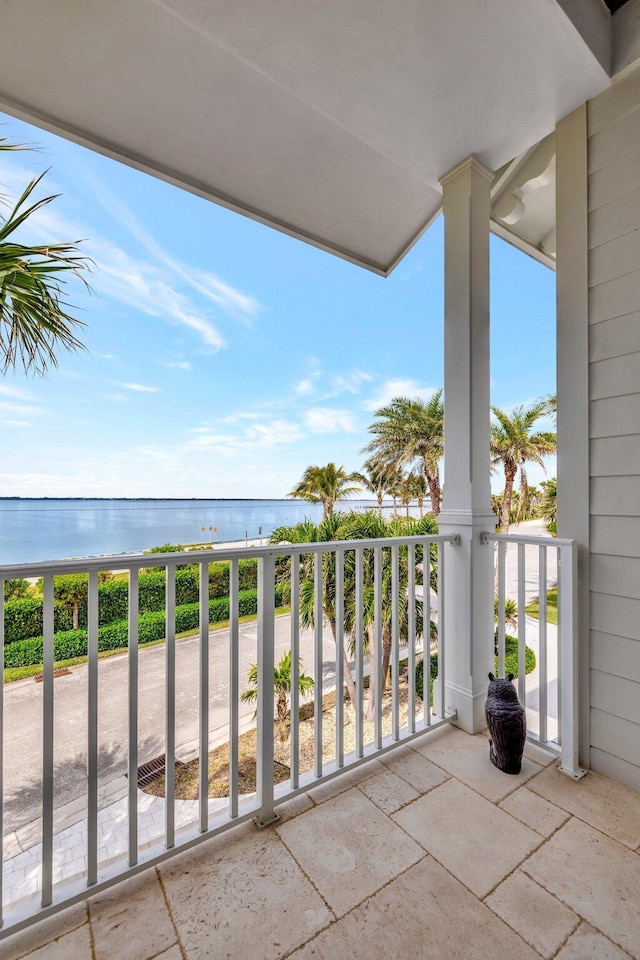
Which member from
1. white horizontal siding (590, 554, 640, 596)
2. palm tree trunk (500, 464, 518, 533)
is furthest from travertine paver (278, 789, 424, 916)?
palm tree trunk (500, 464, 518, 533)

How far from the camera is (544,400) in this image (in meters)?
14.1

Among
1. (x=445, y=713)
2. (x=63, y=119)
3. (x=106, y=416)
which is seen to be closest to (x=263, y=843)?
(x=445, y=713)

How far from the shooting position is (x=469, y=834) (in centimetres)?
148

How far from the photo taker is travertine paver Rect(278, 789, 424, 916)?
1.29 m

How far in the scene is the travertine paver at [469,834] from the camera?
133 centimetres

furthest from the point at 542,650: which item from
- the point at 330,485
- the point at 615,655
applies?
the point at 330,485

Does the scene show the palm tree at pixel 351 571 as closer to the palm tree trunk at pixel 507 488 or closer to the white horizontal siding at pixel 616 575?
the white horizontal siding at pixel 616 575

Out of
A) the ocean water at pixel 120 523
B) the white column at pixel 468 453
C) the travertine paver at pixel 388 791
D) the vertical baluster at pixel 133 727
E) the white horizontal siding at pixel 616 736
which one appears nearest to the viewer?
Answer: the vertical baluster at pixel 133 727

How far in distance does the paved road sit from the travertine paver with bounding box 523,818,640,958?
3605 mm

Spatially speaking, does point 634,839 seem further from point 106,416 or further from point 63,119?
point 106,416

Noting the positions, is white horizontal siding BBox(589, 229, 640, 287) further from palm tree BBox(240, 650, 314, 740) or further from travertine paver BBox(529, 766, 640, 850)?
palm tree BBox(240, 650, 314, 740)

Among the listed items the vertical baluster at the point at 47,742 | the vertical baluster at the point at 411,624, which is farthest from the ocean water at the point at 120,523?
the vertical baluster at the point at 47,742

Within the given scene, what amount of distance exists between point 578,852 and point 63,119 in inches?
145

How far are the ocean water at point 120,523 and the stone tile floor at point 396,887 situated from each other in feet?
60.8
